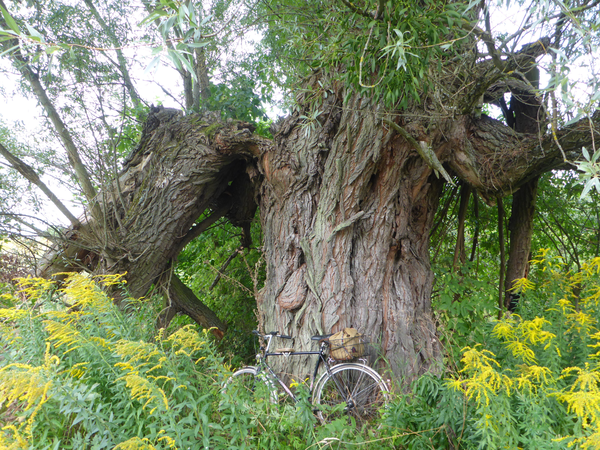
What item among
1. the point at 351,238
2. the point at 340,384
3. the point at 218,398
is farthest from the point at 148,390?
the point at 351,238

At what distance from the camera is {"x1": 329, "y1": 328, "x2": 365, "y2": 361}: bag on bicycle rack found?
3.44 metres

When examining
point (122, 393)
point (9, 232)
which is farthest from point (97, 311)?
point (9, 232)

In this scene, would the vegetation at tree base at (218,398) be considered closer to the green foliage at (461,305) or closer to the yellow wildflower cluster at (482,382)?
the yellow wildflower cluster at (482,382)

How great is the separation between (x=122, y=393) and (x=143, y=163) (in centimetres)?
350

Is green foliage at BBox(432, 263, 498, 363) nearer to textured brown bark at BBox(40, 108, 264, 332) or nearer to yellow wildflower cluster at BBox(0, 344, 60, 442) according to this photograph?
textured brown bark at BBox(40, 108, 264, 332)

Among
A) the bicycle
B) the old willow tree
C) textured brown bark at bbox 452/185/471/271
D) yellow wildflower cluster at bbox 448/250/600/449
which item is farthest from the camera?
textured brown bark at bbox 452/185/471/271

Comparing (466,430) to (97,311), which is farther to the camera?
(97,311)

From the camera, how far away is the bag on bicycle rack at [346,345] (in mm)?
3441

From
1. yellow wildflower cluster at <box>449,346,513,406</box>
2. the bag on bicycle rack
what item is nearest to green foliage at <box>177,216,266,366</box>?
the bag on bicycle rack

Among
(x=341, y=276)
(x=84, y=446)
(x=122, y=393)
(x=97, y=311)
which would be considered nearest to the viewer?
(x=84, y=446)

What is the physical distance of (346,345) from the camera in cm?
345

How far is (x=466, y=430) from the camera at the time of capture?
225 cm

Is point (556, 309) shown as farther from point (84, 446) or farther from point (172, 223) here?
point (172, 223)

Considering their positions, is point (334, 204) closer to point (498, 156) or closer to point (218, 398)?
point (498, 156)
